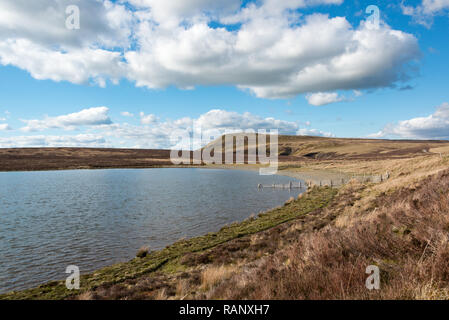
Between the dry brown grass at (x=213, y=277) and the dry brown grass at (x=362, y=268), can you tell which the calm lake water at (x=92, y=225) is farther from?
the dry brown grass at (x=362, y=268)

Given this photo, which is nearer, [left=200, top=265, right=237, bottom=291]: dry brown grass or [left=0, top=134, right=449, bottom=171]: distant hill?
[left=200, top=265, right=237, bottom=291]: dry brown grass

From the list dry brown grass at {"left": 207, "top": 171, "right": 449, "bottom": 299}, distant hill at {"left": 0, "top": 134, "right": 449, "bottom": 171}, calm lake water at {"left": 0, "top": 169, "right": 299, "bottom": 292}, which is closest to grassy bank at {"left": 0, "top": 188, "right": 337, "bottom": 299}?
calm lake water at {"left": 0, "top": 169, "right": 299, "bottom": 292}

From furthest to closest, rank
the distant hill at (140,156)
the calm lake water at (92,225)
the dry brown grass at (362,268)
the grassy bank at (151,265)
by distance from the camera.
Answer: the distant hill at (140,156)
the calm lake water at (92,225)
the grassy bank at (151,265)
the dry brown grass at (362,268)

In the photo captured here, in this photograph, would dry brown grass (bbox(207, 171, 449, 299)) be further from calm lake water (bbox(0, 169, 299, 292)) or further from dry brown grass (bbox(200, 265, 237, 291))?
calm lake water (bbox(0, 169, 299, 292))

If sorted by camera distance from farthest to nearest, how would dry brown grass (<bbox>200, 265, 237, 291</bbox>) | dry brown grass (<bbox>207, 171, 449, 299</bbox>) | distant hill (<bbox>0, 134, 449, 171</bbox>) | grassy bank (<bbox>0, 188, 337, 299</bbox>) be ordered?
distant hill (<bbox>0, 134, 449, 171</bbox>) → grassy bank (<bbox>0, 188, 337, 299</bbox>) → dry brown grass (<bbox>200, 265, 237, 291</bbox>) → dry brown grass (<bbox>207, 171, 449, 299</bbox>)

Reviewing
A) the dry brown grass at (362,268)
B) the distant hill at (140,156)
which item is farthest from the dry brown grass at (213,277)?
the distant hill at (140,156)

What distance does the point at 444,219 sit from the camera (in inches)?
294

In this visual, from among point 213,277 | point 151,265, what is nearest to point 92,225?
point 151,265

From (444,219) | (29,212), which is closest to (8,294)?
(444,219)

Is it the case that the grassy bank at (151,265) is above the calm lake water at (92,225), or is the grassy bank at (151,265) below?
above

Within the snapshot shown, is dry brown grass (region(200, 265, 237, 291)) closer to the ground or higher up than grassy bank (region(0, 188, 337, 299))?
higher up

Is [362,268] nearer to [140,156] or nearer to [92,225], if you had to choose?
[92,225]

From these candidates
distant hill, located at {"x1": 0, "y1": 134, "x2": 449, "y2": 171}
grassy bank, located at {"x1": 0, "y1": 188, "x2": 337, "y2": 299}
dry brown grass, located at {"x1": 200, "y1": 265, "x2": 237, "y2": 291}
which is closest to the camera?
dry brown grass, located at {"x1": 200, "y1": 265, "x2": 237, "y2": 291}

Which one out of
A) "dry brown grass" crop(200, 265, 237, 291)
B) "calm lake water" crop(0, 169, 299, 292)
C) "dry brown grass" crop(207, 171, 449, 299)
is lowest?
"calm lake water" crop(0, 169, 299, 292)
